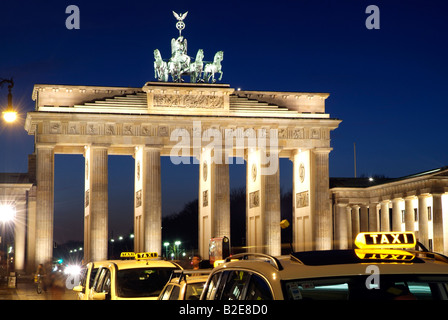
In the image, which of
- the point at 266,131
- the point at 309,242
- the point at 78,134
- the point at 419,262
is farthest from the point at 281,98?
the point at 419,262

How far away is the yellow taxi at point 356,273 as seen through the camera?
7.28m

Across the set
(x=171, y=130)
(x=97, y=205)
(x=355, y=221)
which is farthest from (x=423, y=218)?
(x=97, y=205)

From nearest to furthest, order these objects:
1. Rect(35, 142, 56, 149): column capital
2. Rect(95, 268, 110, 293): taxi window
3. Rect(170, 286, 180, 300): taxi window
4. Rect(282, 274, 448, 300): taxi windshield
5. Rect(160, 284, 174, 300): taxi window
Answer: Rect(282, 274, 448, 300): taxi windshield → Rect(170, 286, 180, 300): taxi window → Rect(160, 284, 174, 300): taxi window → Rect(95, 268, 110, 293): taxi window → Rect(35, 142, 56, 149): column capital

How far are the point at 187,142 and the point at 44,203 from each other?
48.8 feet

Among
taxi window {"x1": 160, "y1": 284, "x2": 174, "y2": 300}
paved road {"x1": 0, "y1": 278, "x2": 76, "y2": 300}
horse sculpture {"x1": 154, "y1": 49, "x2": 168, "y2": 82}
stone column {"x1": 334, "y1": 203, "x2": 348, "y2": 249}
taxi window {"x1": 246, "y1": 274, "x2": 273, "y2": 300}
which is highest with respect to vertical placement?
horse sculpture {"x1": 154, "y1": 49, "x2": 168, "y2": 82}

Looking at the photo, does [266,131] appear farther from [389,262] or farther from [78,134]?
[389,262]

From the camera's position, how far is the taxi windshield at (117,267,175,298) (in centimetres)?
1781

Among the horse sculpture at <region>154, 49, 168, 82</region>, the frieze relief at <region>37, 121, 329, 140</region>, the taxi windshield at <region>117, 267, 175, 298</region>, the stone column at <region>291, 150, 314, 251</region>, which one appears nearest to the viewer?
→ the taxi windshield at <region>117, 267, 175, 298</region>

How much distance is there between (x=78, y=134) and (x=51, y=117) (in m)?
2.96

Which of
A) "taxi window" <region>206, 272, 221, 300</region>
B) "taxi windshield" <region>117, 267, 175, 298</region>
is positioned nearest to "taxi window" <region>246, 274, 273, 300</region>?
"taxi window" <region>206, 272, 221, 300</region>

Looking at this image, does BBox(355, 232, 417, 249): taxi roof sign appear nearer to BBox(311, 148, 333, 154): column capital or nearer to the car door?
the car door

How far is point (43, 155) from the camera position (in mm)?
74375

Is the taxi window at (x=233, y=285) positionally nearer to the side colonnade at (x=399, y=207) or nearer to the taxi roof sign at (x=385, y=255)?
the taxi roof sign at (x=385, y=255)

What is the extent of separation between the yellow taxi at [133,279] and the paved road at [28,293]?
2227cm
